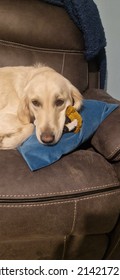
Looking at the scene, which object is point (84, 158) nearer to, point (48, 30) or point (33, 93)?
point (33, 93)

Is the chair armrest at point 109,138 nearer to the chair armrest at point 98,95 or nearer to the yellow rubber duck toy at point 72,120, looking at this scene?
the yellow rubber duck toy at point 72,120

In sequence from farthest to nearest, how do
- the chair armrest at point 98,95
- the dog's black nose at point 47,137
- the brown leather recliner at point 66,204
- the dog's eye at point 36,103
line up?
the chair armrest at point 98,95
the dog's eye at point 36,103
the dog's black nose at point 47,137
the brown leather recliner at point 66,204

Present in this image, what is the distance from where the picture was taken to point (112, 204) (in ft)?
4.09

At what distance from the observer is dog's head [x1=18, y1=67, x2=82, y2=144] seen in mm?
1354

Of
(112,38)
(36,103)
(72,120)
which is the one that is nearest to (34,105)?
(36,103)

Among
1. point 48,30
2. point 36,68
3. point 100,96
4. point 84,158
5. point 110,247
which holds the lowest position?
point 110,247

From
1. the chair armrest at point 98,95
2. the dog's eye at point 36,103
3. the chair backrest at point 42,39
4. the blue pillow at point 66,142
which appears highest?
the chair backrest at point 42,39

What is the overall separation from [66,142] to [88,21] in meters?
0.83

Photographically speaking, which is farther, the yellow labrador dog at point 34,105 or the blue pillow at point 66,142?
the yellow labrador dog at point 34,105

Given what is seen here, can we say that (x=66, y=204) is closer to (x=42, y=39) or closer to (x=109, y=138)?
(x=109, y=138)

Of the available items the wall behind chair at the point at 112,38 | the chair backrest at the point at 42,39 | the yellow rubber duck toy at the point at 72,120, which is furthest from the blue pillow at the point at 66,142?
the wall behind chair at the point at 112,38

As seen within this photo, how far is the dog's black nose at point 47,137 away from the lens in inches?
51.6

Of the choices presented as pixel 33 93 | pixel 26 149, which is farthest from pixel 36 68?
pixel 26 149

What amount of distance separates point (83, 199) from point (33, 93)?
498 mm
